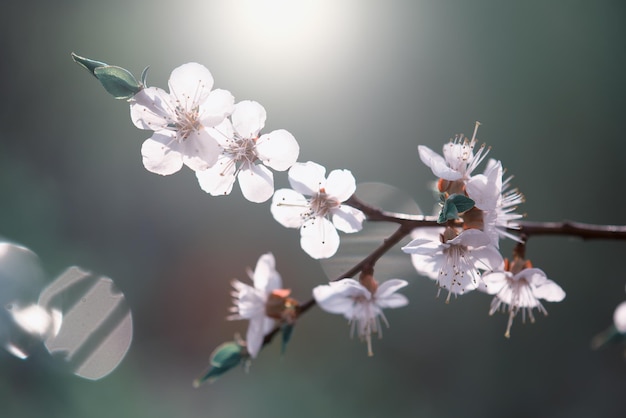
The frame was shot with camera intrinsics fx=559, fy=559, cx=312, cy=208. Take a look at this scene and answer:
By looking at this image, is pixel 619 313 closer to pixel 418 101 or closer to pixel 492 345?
pixel 492 345

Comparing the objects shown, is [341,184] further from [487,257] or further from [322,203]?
[487,257]

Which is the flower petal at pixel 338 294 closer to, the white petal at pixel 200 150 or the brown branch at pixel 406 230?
the brown branch at pixel 406 230

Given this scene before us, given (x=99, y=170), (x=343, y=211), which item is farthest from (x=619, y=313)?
(x=99, y=170)

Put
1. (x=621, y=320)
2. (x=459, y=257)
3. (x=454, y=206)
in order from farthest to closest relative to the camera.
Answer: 1. (x=621, y=320)
2. (x=459, y=257)
3. (x=454, y=206)

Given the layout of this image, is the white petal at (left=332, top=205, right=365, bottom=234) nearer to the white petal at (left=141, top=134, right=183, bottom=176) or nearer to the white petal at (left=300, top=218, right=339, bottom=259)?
the white petal at (left=300, top=218, right=339, bottom=259)

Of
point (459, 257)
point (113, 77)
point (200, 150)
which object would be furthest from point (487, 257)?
point (113, 77)

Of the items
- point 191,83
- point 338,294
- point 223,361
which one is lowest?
point 223,361
